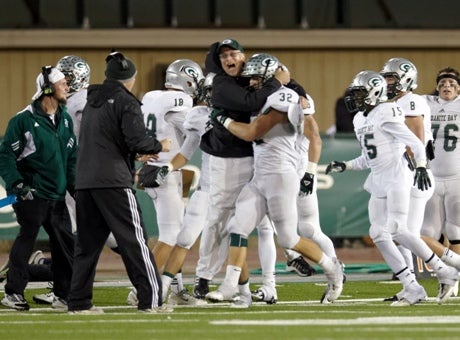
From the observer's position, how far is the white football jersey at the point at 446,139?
14.3m

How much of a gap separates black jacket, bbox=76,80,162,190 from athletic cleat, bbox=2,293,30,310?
129cm

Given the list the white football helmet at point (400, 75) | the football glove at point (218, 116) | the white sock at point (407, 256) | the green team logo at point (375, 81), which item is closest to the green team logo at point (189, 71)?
the football glove at point (218, 116)

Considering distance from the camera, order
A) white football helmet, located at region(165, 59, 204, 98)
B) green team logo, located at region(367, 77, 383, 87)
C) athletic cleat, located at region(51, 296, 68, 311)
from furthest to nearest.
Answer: white football helmet, located at region(165, 59, 204, 98)
green team logo, located at region(367, 77, 383, 87)
athletic cleat, located at region(51, 296, 68, 311)

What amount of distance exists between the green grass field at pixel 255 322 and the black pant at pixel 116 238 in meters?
0.18

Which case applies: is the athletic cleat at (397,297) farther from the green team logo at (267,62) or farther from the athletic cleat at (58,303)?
the athletic cleat at (58,303)

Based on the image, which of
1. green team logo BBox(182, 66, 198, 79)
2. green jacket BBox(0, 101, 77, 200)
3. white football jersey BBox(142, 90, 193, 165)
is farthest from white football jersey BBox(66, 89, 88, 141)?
green jacket BBox(0, 101, 77, 200)

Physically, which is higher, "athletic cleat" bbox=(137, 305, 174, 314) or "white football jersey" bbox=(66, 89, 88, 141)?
"white football jersey" bbox=(66, 89, 88, 141)

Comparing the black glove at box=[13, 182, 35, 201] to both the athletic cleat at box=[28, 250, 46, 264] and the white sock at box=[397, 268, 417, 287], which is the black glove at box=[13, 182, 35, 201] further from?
the white sock at box=[397, 268, 417, 287]

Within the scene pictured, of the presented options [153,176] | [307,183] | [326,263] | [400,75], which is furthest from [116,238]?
[400,75]

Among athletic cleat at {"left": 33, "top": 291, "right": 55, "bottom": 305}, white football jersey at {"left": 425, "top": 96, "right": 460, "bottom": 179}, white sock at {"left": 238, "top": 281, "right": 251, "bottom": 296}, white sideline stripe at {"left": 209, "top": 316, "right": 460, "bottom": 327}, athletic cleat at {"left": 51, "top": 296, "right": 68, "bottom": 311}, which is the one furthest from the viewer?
white football jersey at {"left": 425, "top": 96, "right": 460, "bottom": 179}

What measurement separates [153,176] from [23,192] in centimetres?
98

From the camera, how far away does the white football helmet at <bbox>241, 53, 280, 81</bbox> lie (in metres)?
11.5

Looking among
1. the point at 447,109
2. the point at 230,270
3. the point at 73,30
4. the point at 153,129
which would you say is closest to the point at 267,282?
the point at 230,270

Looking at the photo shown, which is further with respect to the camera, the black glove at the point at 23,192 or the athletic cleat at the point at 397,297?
the athletic cleat at the point at 397,297
